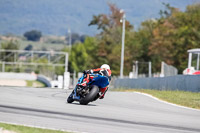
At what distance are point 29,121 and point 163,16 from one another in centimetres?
7512

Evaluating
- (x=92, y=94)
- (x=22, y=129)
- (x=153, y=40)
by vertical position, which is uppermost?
(x=153, y=40)

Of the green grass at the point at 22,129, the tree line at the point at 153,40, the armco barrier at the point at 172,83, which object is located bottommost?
the green grass at the point at 22,129

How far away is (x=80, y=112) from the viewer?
11.5m

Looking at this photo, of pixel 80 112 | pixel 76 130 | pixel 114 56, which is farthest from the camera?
pixel 114 56

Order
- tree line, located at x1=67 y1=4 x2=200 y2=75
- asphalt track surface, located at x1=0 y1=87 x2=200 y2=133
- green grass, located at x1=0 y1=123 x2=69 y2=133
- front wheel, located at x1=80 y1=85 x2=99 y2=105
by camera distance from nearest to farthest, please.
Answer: green grass, located at x1=0 y1=123 x2=69 y2=133, asphalt track surface, located at x1=0 y1=87 x2=200 y2=133, front wheel, located at x1=80 y1=85 x2=99 y2=105, tree line, located at x1=67 y1=4 x2=200 y2=75

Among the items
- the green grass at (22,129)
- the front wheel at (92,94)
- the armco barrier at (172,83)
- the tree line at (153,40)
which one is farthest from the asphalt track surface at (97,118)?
the tree line at (153,40)

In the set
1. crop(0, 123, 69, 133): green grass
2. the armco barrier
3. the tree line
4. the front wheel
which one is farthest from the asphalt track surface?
the tree line

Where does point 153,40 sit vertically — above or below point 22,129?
above

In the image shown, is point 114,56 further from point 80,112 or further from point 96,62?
point 80,112

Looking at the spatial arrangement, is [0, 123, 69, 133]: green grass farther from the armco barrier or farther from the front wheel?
the armco barrier

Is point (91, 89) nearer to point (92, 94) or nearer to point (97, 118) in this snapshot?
point (92, 94)

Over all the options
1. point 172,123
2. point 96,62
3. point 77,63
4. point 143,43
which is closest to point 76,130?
point 172,123

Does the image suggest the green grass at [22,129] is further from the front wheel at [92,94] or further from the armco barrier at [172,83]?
the armco barrier at [172,83]

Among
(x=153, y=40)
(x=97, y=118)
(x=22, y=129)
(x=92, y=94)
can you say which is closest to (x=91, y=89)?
(x=92, y=94)
